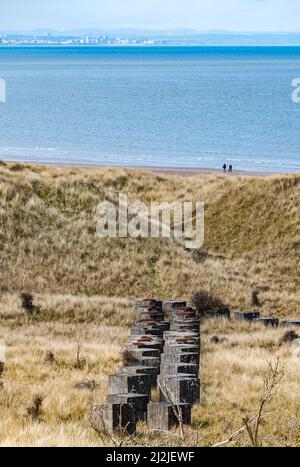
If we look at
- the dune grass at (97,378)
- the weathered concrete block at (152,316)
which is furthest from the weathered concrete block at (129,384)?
the weathered concrete block at (152,316)

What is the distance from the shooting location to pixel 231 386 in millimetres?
17188

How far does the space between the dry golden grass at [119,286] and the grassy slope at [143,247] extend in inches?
2.9

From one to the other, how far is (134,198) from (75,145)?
6416 cm

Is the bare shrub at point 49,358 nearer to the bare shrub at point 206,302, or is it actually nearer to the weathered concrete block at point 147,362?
the weathered concrete block at point 147,362

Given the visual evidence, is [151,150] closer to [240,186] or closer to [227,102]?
[240,186]

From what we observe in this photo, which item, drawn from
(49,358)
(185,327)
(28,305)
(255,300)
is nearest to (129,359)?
(49,358)

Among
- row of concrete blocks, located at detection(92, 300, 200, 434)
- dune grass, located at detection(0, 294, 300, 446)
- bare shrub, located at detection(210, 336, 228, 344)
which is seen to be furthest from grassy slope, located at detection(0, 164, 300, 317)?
row of concrete blocks, located at detection(92, 300, 200, 434)

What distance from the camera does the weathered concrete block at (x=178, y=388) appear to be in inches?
579

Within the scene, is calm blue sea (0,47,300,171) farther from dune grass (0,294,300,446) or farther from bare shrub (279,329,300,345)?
bare shrub (279,329,300,345)
